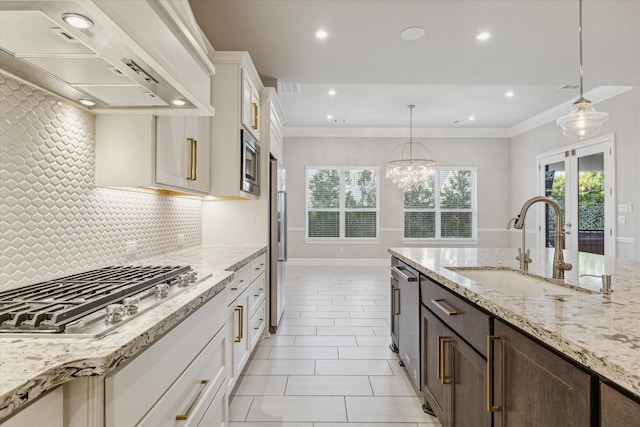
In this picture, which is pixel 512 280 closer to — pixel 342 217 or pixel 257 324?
pixel 257 324

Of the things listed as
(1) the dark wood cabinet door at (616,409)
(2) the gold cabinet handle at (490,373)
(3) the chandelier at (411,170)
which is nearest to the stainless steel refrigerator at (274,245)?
(2) the gold cabinet handle at (490,373)

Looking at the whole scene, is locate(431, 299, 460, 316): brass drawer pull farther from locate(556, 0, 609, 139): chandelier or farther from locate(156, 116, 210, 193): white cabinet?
locate(556, 0, 609, 139): chandelier

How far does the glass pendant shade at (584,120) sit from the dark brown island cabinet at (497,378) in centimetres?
221

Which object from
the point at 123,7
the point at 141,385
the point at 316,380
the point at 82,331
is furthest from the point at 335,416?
the point at 123,7

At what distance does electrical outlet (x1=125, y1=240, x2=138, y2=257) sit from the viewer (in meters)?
2.03

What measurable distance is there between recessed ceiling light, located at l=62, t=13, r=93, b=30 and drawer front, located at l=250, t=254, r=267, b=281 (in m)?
1.95

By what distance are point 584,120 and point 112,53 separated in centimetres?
346

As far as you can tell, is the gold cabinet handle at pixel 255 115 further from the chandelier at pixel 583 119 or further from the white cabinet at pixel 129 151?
the chandelier at pixel 583 119

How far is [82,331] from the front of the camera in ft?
2.73

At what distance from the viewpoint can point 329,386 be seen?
235 cm

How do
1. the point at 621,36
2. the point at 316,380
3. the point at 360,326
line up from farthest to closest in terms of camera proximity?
the point at 360,326
the point at 621,36
the point at 316,380

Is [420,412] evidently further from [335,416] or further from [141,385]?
[141,385]

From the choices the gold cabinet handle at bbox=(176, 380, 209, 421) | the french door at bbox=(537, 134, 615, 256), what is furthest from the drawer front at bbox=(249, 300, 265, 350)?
the french door at bbox=(537, 134, 615, 256)

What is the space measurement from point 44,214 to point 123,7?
1000mm
